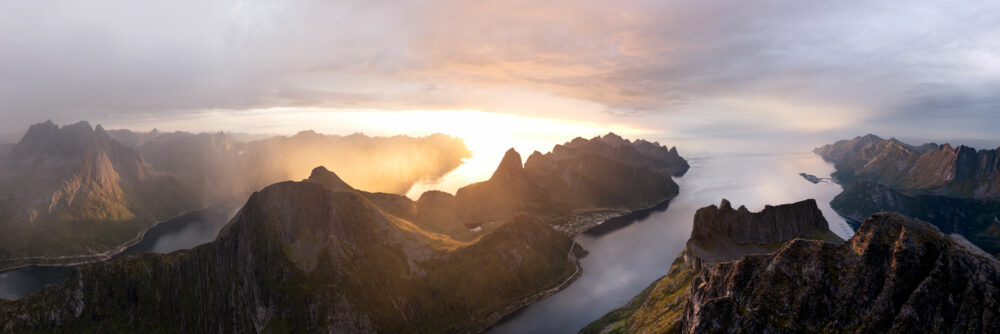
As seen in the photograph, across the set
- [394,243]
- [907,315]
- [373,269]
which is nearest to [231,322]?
[373,269]

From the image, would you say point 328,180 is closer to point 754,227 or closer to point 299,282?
point 299,282

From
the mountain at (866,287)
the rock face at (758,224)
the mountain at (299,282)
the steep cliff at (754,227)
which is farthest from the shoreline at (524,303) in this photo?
the mountain at (866,287)

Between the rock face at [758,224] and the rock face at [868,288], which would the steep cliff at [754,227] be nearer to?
the rock face at [758,224]

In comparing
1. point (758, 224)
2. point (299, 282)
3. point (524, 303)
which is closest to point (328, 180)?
point (299, 282)

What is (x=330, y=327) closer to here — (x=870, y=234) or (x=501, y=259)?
(x=501, y=259)

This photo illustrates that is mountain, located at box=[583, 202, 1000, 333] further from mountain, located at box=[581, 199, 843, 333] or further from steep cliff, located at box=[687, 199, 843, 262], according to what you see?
steep cliff, located at box=[687, 199, 843, 262]

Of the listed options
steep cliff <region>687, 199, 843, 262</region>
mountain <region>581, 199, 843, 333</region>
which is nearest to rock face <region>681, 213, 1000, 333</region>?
mountain <region>581, 199, 843, 333</region>
